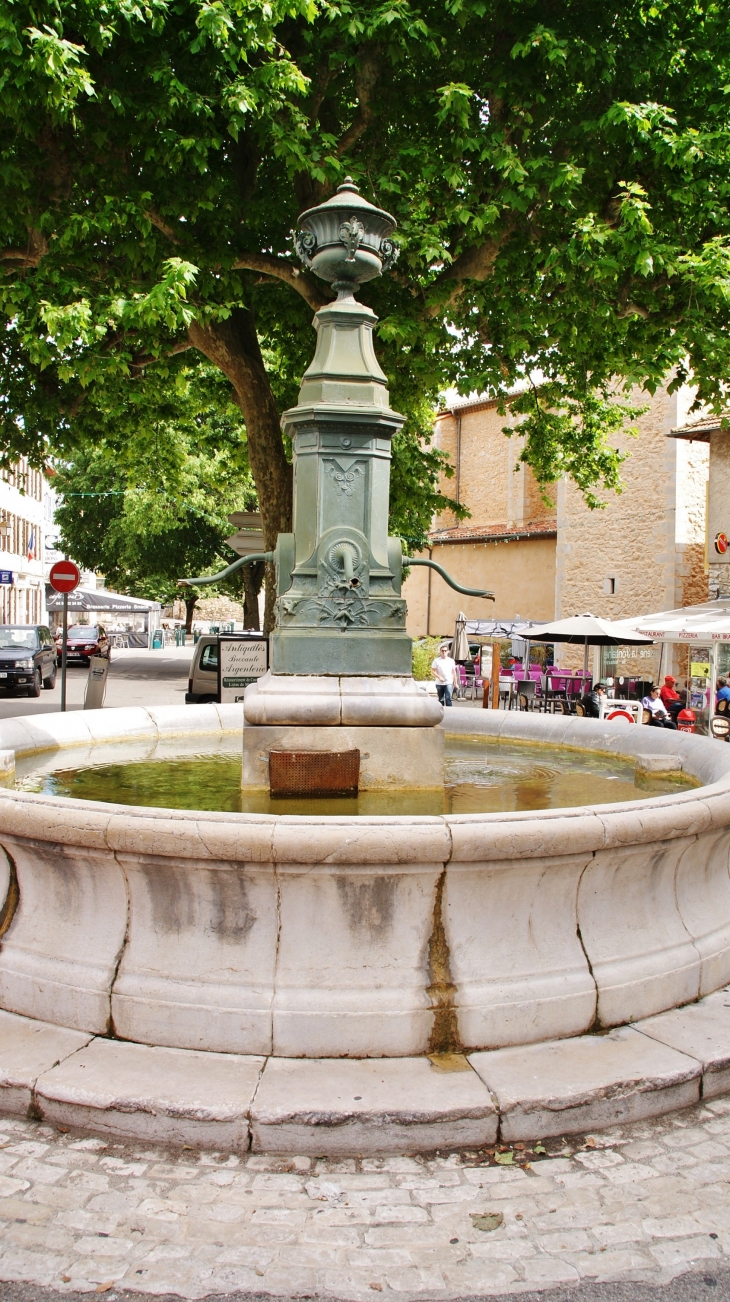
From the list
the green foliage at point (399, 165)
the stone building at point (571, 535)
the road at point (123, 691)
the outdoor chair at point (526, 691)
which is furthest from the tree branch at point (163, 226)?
the outdoor chair at point (526, 691)

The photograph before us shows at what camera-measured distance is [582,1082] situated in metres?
3.10

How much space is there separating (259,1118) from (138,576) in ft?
123

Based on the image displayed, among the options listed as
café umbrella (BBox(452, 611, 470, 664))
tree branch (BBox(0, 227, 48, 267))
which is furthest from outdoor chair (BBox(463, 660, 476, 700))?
tree branch (BBox(0, 227, 48, 267))

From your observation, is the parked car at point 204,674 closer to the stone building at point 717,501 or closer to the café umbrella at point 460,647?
the café umbrella at point 460,647

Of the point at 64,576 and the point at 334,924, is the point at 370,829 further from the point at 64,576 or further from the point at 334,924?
the point at 64,576

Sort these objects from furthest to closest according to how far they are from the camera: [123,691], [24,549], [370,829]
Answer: [24,549] → [123,691] → [370,829]

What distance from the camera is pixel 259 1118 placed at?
2.88 metres

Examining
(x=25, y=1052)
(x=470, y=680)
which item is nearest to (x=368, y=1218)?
(x=25, y=1052)

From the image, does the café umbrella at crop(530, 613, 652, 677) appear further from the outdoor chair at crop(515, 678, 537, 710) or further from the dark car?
the dark car

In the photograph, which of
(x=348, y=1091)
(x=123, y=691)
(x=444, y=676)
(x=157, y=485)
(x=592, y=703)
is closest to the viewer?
(x=348, y=1091)

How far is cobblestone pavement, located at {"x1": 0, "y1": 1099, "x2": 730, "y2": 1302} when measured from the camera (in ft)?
7.79

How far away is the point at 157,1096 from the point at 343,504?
3.35m

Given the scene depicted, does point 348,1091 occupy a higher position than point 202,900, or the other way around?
point 202,900

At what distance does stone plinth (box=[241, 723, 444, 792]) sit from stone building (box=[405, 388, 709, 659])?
15568 millimetres
